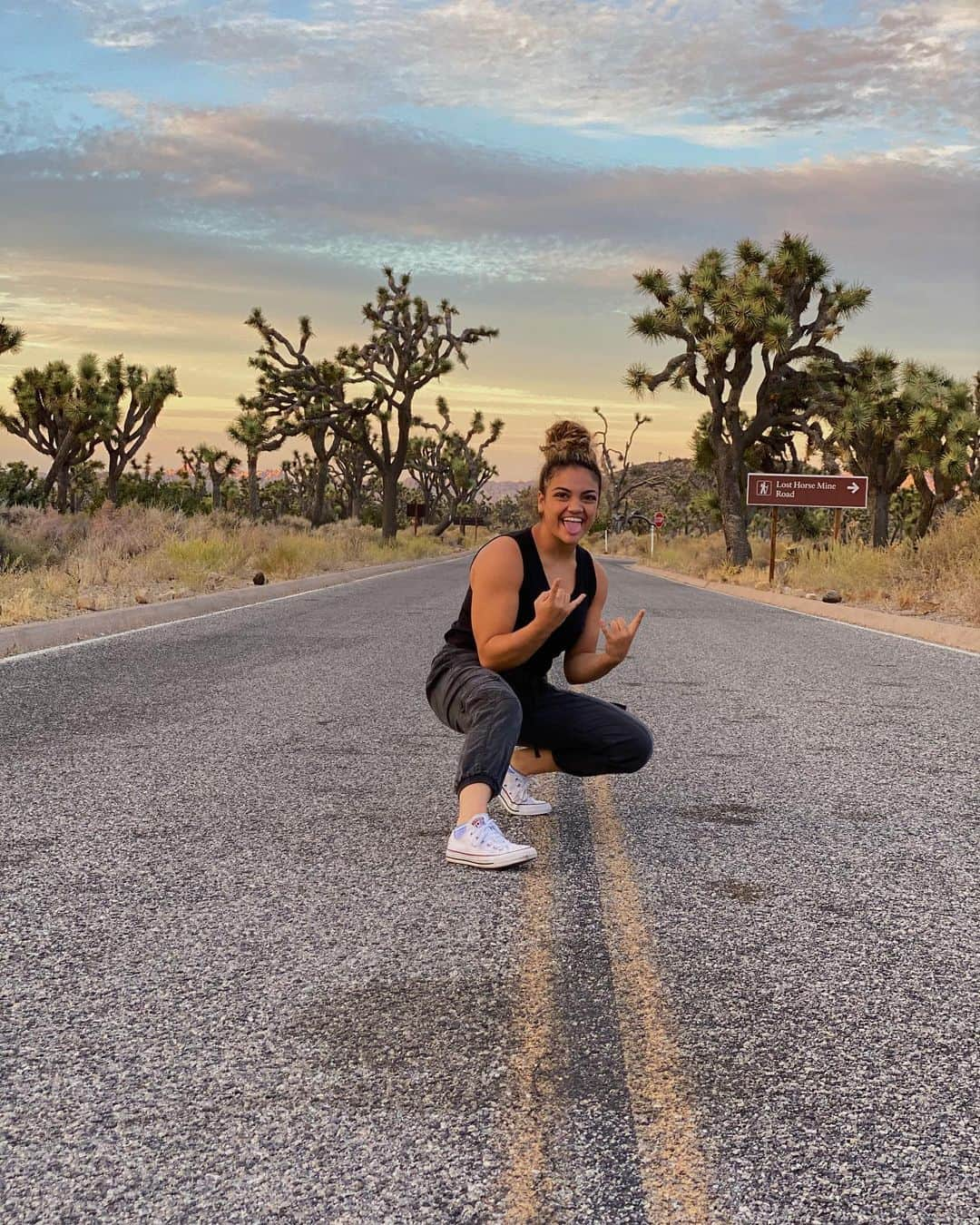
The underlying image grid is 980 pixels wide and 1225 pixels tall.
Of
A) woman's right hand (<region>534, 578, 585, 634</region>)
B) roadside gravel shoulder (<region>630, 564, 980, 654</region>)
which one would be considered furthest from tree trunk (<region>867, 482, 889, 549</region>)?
woman's right hand (<region>534, 578, 585, 634</region>)

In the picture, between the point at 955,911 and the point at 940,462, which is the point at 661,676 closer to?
the point at 955,911

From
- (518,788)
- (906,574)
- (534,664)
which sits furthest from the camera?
(906,574)

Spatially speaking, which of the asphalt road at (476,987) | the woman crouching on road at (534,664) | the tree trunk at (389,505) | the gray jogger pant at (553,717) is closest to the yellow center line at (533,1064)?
the asphalt road at (476,987)

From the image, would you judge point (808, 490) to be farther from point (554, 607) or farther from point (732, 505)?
point (554, 607)

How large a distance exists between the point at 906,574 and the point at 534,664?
17491 mm

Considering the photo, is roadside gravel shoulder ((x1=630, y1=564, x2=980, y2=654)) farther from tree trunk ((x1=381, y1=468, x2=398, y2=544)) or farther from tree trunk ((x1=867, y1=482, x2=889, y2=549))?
tree trunk ((x1=381, y1=468, x2=398, y2=544))

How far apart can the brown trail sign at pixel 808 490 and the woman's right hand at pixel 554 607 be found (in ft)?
82.8

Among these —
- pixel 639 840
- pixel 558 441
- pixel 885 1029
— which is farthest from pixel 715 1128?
pixel 558 441

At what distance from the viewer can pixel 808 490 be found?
29.2m

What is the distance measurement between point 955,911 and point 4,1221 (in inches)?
124

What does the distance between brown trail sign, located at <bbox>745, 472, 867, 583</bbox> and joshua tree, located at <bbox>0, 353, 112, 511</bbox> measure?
2761 centimetres

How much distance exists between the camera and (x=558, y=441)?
195 inches

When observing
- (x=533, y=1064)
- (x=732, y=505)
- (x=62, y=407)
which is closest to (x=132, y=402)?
(x=62, y=407)

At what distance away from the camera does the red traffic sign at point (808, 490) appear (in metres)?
28.9
